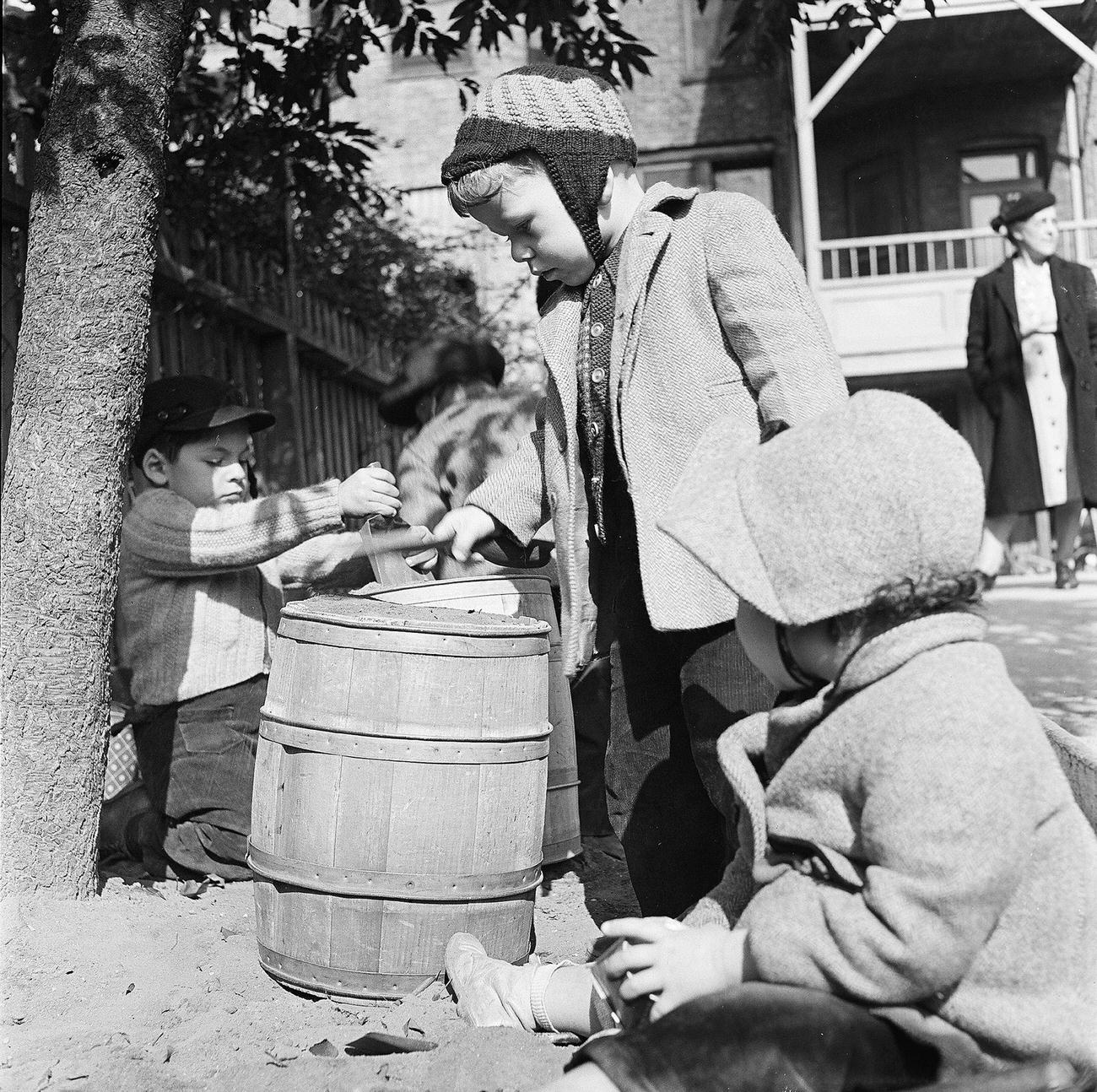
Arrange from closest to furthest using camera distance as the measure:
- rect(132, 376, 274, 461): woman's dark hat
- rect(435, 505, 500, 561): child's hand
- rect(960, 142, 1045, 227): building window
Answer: rect(435, 505, 500, 561): child's hand < rect(132, 376, 274, 461): woman's dark hat < rect(960, 142, 1045, 227): building window

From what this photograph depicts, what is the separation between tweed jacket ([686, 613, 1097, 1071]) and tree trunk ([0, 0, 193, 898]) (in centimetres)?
199

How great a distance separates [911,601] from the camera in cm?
169

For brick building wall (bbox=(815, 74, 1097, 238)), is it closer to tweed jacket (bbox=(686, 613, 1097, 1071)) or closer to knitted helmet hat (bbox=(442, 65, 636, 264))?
knitted helmet hat (bbox=(442, 65, 636, 264))

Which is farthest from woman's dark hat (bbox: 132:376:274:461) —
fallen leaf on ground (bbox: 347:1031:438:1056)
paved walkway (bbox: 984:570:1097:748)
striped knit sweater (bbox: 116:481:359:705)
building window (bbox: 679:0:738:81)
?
building window (bbox: 679:0:738:81)

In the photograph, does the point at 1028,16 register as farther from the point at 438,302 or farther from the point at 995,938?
the point at 995,938

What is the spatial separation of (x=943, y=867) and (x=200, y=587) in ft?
8.62

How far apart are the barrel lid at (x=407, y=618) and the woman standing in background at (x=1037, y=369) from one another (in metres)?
4.92

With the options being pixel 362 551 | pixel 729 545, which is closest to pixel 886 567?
pixel 729 545

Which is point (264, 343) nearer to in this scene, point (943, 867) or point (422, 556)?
point (422, 556)

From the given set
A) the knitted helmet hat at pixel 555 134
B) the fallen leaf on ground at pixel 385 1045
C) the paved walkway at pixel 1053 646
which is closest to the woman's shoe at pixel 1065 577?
the paved walkway at pixel 1053 646

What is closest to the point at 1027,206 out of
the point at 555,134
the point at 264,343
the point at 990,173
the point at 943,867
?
the point at 264,343

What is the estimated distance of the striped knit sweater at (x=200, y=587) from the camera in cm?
356

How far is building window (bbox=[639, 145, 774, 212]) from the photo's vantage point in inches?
600

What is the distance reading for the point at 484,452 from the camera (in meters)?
4.35
